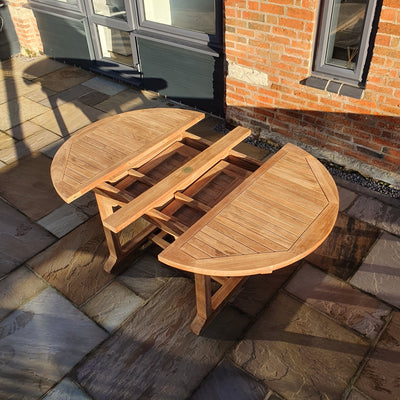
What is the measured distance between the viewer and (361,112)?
151 inches

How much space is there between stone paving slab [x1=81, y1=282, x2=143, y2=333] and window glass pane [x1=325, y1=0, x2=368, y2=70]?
280 cm

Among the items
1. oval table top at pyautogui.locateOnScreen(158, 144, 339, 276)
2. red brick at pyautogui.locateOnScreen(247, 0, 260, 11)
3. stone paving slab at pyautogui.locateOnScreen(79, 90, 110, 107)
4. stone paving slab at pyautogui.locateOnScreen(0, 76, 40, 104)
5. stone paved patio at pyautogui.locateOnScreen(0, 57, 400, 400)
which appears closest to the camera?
oval table top at pyautogui.locateOnScreen(158, 144, 339, 276)

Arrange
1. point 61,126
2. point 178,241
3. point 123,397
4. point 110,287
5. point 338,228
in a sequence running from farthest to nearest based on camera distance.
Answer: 1. point 61,126
2. point 338,228
3. point 110,287
4. point 123,397
5. point 178,241

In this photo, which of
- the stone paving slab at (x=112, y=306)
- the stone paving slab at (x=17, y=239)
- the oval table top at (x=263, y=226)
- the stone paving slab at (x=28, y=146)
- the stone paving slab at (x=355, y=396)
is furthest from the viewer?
the stone paving slab at (x=28, y=146)

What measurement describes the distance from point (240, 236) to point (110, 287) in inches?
52.6

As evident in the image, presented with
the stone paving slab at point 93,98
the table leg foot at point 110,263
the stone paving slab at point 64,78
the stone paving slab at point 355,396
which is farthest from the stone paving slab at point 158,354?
the stone paving slab at point 64,78

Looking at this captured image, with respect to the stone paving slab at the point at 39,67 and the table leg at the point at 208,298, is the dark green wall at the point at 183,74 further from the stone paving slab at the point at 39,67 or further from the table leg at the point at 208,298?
the table leg at the point at 208,298

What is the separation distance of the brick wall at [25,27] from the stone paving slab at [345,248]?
604 cm

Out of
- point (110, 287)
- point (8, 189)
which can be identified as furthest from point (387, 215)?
point (8, 189)

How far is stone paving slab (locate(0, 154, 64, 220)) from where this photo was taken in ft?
13.1

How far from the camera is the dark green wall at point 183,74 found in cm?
504

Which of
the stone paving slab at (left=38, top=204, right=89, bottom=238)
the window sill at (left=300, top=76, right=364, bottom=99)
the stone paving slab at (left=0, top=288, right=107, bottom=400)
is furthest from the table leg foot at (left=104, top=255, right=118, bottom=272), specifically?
the window sill at (left=300, top=76, right=364, bottom=99)

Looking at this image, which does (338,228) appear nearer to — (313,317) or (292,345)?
(313,317)

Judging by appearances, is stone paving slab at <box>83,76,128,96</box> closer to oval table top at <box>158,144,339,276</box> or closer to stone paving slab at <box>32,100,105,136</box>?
stone paving slab at <box>32,100,105,136</box>
